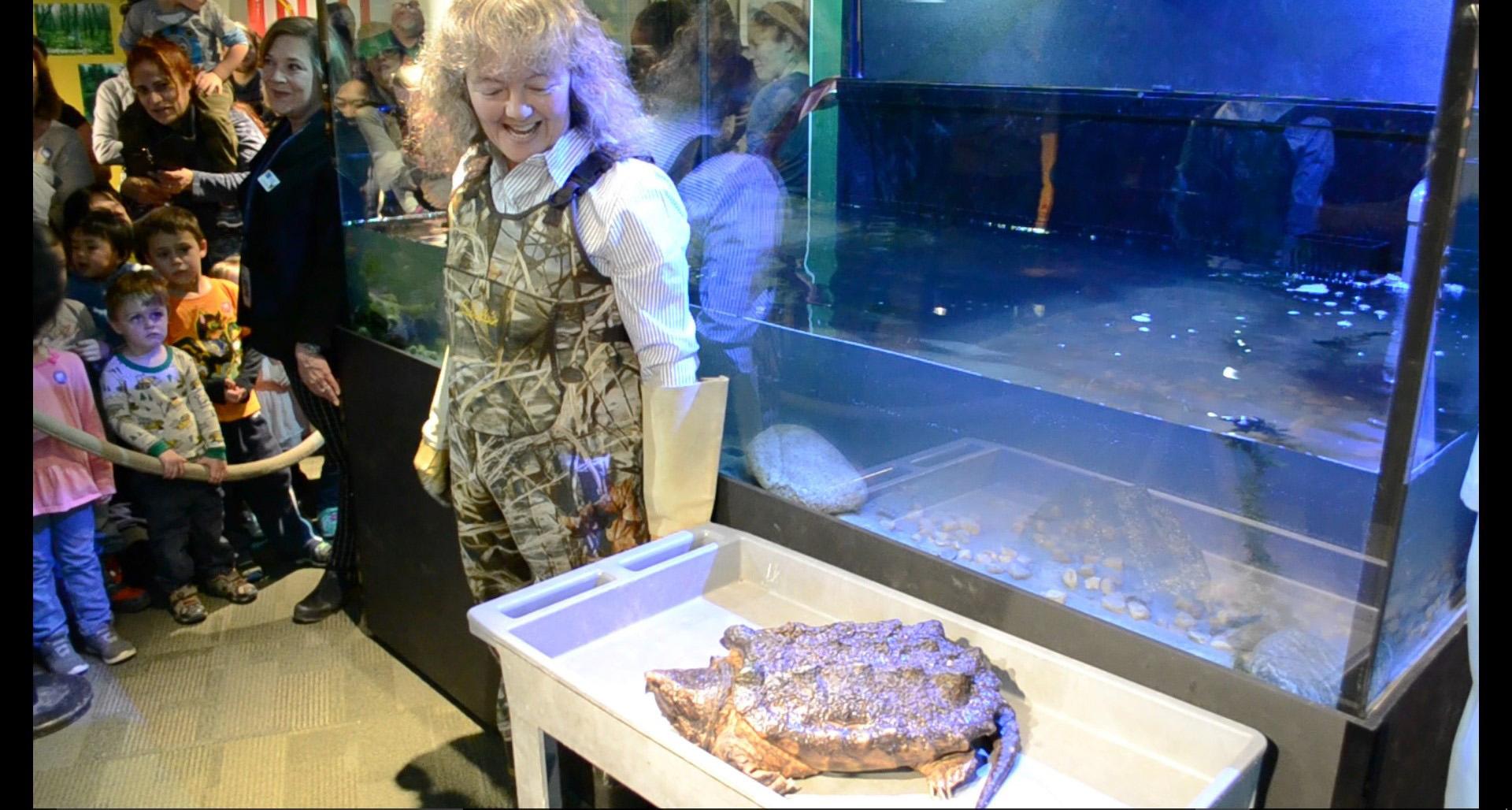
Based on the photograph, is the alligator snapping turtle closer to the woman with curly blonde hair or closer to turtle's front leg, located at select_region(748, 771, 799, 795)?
turtle's front leg, located at select_region(748, 771, 799, 795)

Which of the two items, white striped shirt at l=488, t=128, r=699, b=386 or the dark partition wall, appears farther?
the dark partition wall

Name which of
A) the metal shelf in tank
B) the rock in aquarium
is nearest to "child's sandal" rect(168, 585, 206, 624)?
the rock in aquarium

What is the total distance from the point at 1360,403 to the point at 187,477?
80.6 inches

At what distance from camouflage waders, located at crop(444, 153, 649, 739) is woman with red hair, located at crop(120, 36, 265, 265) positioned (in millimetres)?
745

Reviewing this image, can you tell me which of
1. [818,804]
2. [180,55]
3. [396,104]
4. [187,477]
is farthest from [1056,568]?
[180,55]

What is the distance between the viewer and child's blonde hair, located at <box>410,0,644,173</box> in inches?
57.9

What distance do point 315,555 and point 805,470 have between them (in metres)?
1.25

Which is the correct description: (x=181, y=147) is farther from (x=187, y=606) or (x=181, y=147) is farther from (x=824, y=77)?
(x=824, y=77)

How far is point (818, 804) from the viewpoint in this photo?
3.36ft

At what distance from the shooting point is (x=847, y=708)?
44.1 inches

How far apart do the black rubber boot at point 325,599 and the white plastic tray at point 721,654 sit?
29.7 inches

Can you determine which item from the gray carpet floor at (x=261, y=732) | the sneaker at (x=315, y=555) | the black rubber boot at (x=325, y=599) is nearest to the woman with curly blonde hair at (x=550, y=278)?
the gray carpet floor at (x=261, y=732)

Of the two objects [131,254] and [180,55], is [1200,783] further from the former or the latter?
[180,55]

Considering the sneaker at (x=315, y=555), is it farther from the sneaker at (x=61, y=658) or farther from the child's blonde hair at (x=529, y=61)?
the child's blonde hair at (x=529, y=61)
